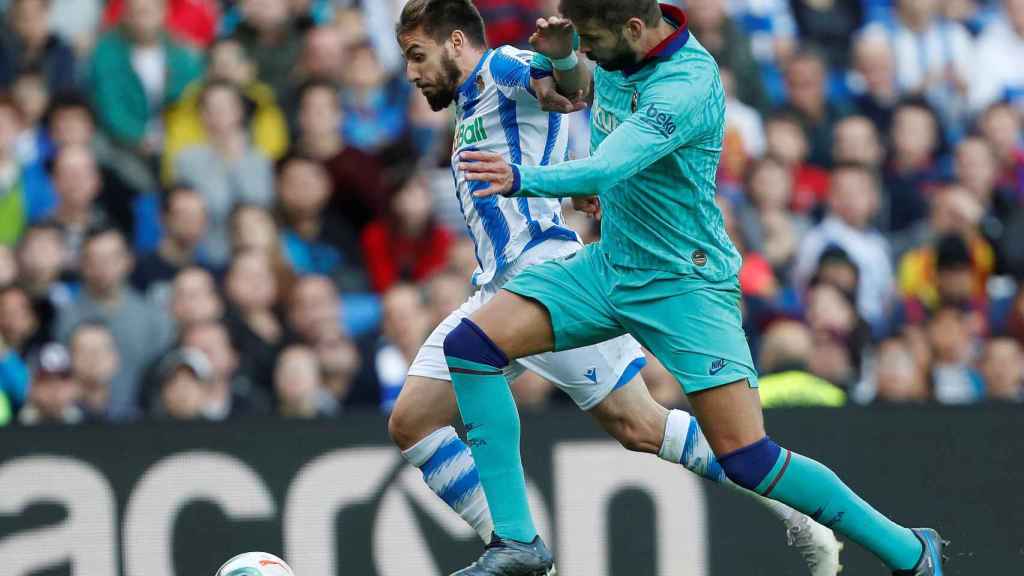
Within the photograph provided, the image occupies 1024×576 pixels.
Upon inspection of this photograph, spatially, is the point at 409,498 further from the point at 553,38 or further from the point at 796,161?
the point at 796,161

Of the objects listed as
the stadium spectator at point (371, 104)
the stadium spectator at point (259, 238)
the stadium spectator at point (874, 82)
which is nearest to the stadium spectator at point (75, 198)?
the stadium spectator at point (259, 238)

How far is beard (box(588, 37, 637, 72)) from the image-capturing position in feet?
18.3

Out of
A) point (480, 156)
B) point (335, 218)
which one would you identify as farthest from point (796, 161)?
point (480, 156)

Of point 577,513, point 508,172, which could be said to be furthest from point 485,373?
point 577,513

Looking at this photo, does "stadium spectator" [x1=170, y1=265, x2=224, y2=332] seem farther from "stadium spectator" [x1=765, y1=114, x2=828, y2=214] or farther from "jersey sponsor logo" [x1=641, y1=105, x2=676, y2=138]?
"jersey sponsor logo" [x1=641, y1=105, x2=676, y2=138]

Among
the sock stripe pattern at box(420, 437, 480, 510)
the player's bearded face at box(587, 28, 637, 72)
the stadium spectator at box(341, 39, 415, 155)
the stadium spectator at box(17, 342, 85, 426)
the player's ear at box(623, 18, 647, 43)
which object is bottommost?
the stadium spectator at box(17, 342, 85, 426)

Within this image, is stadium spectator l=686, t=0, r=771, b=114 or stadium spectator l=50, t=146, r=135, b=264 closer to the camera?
stadium spectator l=50, t=146, r=135, b=264

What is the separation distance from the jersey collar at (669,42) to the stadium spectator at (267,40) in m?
4.93

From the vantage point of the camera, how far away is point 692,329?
5746mm

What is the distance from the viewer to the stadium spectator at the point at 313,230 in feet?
31.4

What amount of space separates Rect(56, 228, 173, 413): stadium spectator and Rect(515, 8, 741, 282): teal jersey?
3.53m

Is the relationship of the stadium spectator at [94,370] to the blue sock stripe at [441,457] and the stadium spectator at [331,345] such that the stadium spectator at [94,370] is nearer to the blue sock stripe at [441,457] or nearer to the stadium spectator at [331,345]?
the stadium spectator at [331,345]

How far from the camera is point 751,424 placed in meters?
5.69

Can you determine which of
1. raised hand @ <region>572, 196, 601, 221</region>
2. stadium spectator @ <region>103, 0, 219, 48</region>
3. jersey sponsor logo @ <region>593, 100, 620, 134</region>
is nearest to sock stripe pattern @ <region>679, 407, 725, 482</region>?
raised hand @ <region>572, 196, 601, 221</region>
